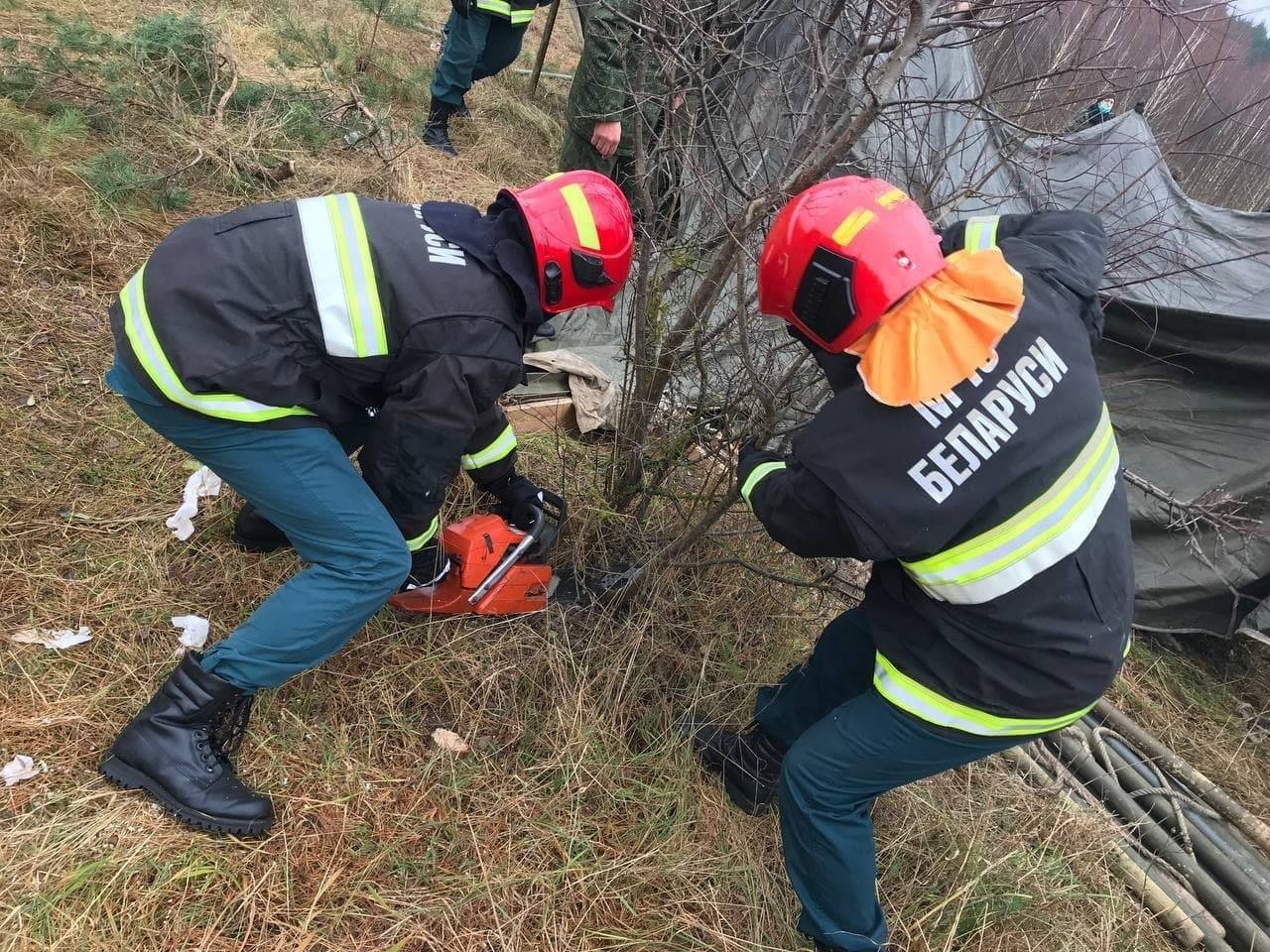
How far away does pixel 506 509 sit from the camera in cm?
273

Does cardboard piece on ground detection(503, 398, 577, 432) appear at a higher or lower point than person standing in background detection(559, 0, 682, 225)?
lower

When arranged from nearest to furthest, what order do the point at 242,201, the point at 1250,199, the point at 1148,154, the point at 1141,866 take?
1. the point at 1141,866
2. the point at 242,201
3. the point at 1148,154
4. the point at 1250,199

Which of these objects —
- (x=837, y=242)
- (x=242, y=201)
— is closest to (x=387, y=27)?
(x=242, y=201)

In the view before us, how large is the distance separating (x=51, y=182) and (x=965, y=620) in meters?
4.42

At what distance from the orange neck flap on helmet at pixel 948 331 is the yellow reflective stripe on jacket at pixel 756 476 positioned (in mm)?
438

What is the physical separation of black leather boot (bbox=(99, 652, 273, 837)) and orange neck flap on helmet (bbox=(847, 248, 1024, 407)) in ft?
6.08

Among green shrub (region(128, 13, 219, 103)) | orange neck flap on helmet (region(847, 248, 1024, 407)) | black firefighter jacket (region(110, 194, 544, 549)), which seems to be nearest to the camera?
orange neck flap on helmet (region(847, 248, 1024, 407))

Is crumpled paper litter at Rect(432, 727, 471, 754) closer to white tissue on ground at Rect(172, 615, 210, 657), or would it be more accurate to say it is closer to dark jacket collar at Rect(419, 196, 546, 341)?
white tissue on ground at Rect(172, 615, 210, 657)

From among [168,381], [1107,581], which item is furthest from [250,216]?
[1107,581]

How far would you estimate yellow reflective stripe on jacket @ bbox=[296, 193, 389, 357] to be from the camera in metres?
1.88

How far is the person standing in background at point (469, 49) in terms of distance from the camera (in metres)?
5.10

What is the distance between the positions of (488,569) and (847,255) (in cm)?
155

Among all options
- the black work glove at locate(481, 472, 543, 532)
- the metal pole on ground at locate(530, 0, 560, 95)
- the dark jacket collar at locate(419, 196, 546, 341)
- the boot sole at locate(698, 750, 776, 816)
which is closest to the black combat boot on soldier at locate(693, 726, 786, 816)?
the boot sole at locate(698, 750, 776, 816)

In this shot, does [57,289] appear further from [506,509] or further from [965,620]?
[965,620]
